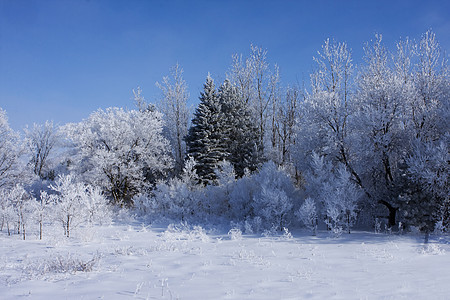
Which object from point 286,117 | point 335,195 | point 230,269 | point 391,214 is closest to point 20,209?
point 230,269

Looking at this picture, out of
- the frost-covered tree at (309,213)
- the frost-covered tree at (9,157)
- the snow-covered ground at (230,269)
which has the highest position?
the frost-covered tree at (9,157)

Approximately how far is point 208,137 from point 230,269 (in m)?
17.9

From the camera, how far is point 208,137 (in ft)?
79.7

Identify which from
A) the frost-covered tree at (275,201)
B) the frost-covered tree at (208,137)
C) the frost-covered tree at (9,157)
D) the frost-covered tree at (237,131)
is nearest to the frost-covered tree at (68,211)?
the frost-covered tree at (275,201)

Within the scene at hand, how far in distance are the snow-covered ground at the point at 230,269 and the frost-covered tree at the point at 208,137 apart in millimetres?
12513

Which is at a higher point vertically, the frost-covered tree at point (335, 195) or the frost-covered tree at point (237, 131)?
the frost-covered tree at point (237, 131)

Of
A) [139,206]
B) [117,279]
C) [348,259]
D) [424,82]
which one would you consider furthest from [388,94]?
[139,206]

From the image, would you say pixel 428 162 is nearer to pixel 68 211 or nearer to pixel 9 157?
pixel 68 211

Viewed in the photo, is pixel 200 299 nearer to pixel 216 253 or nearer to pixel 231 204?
pixel 216 253

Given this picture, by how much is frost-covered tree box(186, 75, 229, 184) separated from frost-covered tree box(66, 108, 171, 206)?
108 inches

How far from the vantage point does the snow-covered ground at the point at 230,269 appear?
17.2ft

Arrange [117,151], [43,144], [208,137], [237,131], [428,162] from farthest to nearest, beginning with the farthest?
[43,144] → [237,131] → [208,137] → [117,151] → [428,162]

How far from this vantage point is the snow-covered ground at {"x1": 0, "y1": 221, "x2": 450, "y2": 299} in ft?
17.2

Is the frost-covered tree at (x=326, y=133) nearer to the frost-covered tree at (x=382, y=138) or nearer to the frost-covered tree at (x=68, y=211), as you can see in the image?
the frost-covered tree at (x=382, y=138)
